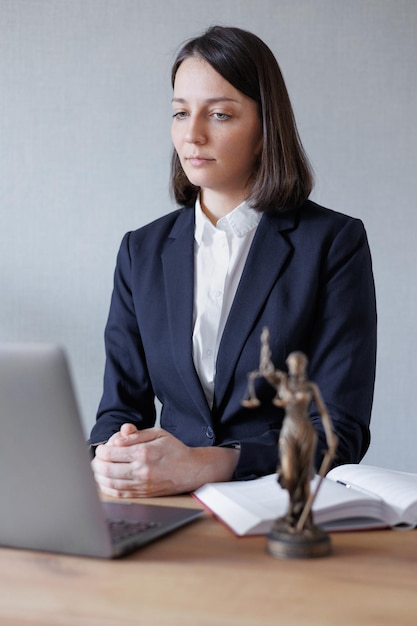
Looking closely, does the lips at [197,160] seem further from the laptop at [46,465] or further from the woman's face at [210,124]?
the laptop at [46,465]

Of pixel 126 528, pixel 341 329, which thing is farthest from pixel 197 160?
pixel 126 528

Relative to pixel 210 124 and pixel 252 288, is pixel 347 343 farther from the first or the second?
pixel 210 124

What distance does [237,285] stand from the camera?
6.32 ft

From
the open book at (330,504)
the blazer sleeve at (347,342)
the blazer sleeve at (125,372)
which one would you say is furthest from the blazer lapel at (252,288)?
the open book at (330,504)

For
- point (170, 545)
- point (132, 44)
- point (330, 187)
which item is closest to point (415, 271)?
point (330, 187)

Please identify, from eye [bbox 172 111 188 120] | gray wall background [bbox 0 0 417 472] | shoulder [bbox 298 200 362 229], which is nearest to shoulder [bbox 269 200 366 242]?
shoulder [bbox 298 200 362 229]

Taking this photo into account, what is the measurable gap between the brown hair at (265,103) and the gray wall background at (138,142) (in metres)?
1.16

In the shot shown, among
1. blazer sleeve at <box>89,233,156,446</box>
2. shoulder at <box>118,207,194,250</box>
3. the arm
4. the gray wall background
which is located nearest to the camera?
the arm

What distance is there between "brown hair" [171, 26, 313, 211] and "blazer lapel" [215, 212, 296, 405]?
0.06m

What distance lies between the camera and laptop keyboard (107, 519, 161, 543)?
109 centimetres

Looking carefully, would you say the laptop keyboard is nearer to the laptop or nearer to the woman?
the laptop

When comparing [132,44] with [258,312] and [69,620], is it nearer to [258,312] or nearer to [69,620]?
[258,312]

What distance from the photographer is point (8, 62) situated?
3180 millimetres

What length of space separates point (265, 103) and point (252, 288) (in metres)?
0.39
